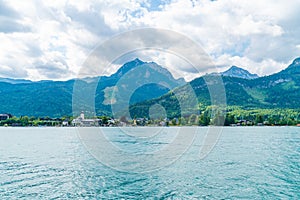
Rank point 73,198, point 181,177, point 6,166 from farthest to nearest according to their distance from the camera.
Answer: point 6,166
point 181,177
point 73,198

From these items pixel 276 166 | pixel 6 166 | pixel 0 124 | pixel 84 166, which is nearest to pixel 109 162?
pixel 84 166

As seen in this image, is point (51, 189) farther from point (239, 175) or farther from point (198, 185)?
point (239, 175)

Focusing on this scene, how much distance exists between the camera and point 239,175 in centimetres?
2214

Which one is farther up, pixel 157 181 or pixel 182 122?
pixel 182 122

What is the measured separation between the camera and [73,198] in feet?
52.3

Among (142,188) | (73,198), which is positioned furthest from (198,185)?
(73,198)

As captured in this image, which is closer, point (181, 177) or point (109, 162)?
point (181, 177)

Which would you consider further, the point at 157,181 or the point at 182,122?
the point at 182,122

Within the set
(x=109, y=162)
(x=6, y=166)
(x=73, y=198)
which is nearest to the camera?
(x=73, y=198)

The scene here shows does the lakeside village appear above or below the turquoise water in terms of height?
above

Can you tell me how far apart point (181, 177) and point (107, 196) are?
23.0ft

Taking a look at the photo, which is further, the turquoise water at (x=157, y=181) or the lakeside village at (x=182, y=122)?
the lakeside village at (x=182, y=122)

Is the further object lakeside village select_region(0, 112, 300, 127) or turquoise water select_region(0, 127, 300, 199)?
lakeside village select_region(0, 112, 300, 127)

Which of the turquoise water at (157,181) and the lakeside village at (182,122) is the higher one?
the lakeside village at (182,122)
